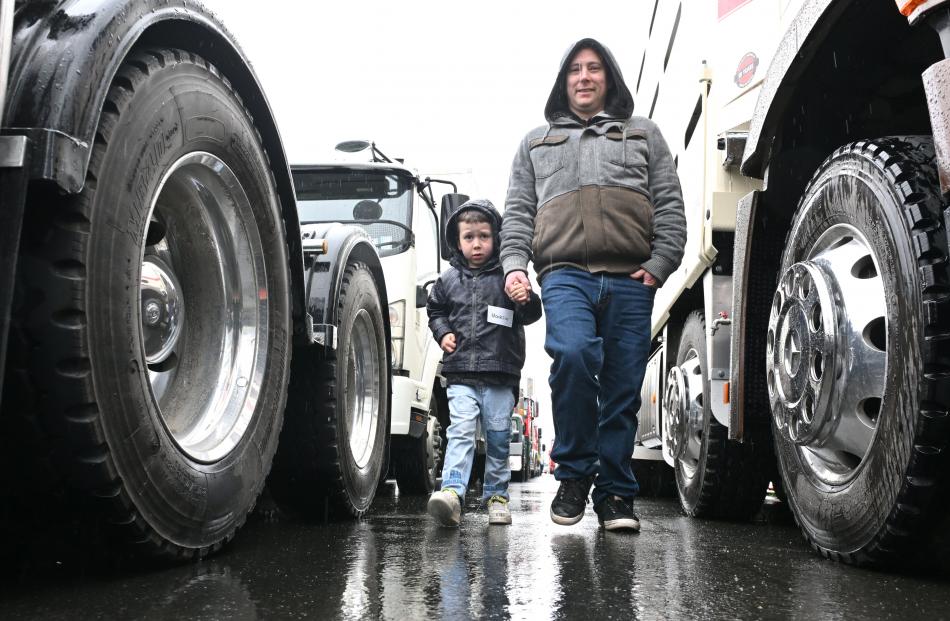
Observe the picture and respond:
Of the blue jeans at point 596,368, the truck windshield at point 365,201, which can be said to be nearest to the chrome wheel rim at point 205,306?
the blue jeans at point 596,368

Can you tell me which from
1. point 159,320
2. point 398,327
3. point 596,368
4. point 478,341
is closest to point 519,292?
point 596,368

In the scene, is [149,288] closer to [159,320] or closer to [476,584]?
[159,320]

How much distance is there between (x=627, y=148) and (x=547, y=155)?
309mm

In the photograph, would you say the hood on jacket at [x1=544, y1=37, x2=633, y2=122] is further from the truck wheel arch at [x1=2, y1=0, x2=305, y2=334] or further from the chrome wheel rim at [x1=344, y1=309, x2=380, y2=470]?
the truck wheel arch at [x1=2, y1=0, x2=305, y2=334]

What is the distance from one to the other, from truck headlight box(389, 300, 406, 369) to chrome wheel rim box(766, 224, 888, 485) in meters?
3.63

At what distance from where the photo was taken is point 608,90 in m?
3.78

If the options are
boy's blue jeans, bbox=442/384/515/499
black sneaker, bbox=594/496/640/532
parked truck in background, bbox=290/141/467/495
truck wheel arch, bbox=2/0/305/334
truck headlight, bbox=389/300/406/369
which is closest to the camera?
truck wheel arch, bbox=2/0/305/334

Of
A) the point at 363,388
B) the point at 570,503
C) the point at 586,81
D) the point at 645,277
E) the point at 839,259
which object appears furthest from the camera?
the point at 363,388

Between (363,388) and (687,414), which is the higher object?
(363,388)

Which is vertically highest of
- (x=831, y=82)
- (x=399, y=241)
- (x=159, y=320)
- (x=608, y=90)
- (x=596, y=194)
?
Answer: (x=608, y=90)

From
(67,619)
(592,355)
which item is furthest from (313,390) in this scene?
(67,619)

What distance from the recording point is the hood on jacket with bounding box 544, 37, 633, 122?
3709 mm

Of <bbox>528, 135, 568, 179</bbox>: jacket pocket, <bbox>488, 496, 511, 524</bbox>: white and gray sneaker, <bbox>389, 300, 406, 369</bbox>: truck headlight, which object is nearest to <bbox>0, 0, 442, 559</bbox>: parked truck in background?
<bbox>488, 496, 511, 524</bbox>: white and gray sneaker

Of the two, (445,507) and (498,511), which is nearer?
(445,507)
